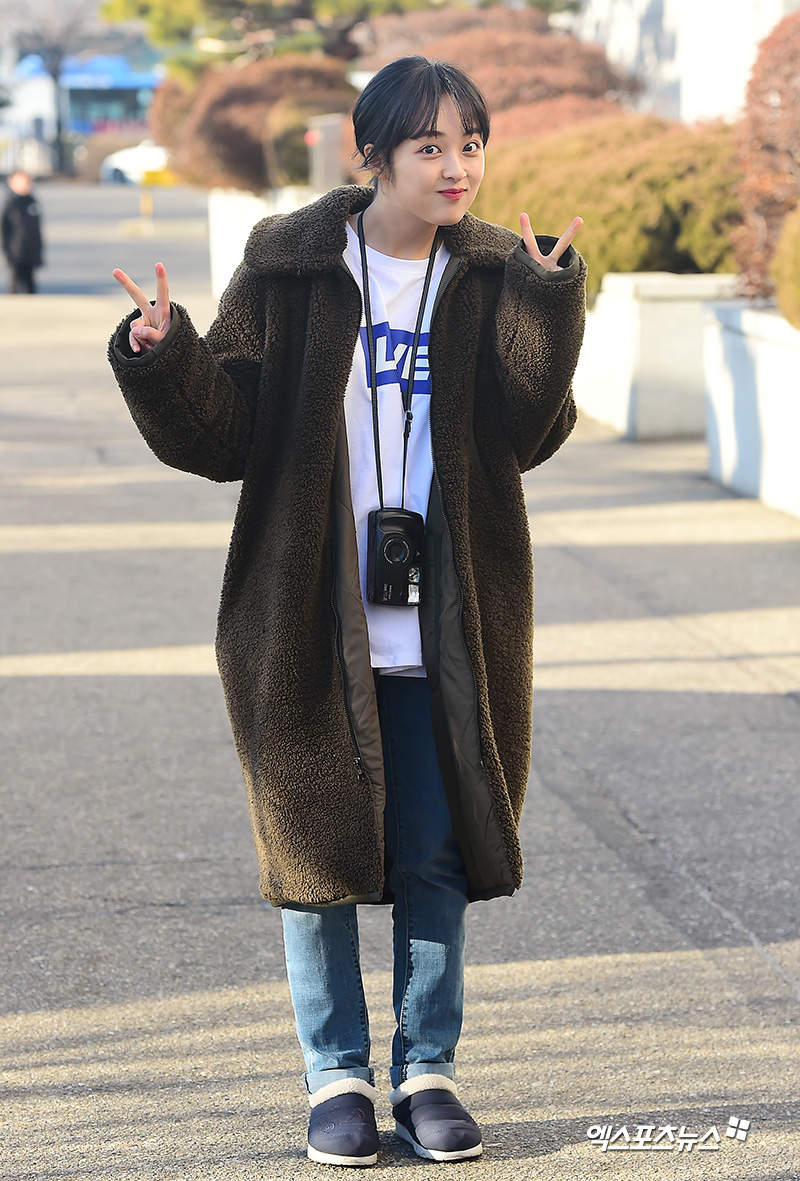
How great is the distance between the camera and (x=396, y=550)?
269 cm

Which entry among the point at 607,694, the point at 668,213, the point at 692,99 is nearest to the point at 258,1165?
the point at 607,694

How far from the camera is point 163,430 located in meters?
2.66

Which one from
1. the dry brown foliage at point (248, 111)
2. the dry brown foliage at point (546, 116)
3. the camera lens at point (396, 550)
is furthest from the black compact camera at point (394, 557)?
the dry brown foliage at point (248, 111)

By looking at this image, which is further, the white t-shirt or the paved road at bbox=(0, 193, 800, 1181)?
the paved road at bbox=(0, 193, 800, 1181)

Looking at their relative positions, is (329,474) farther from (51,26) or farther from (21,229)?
(51,26)

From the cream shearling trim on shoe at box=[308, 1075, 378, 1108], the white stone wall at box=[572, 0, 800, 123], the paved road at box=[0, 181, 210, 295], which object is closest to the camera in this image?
the cream shearling trim on shoe at box=[308, 1075, 378, 1108]

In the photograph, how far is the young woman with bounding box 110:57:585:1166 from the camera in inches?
105

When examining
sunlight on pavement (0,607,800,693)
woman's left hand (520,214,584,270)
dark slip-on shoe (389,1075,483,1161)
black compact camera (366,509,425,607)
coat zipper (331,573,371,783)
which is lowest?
sunlight on pavement (0,607,800,693)

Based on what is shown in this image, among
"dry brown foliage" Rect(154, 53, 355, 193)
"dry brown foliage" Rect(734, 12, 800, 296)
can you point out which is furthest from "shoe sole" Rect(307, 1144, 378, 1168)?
"dry brown foliage" Rect(154, 53, 355, 193)

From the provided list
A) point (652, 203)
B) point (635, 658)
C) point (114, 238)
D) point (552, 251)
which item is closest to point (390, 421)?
point (552, 251)

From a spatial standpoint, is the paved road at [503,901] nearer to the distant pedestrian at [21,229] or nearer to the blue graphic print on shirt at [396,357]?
the blue graphic print on shirt at [396,357]

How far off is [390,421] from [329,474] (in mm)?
143

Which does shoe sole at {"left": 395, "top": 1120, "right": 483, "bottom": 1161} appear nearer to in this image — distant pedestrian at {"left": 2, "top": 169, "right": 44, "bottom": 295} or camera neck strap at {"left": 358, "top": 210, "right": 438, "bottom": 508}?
camera neck strap at {"left": 358, "top": 210, "right": 438, "bottom": 508}

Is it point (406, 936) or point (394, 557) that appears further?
point (406, 936)
